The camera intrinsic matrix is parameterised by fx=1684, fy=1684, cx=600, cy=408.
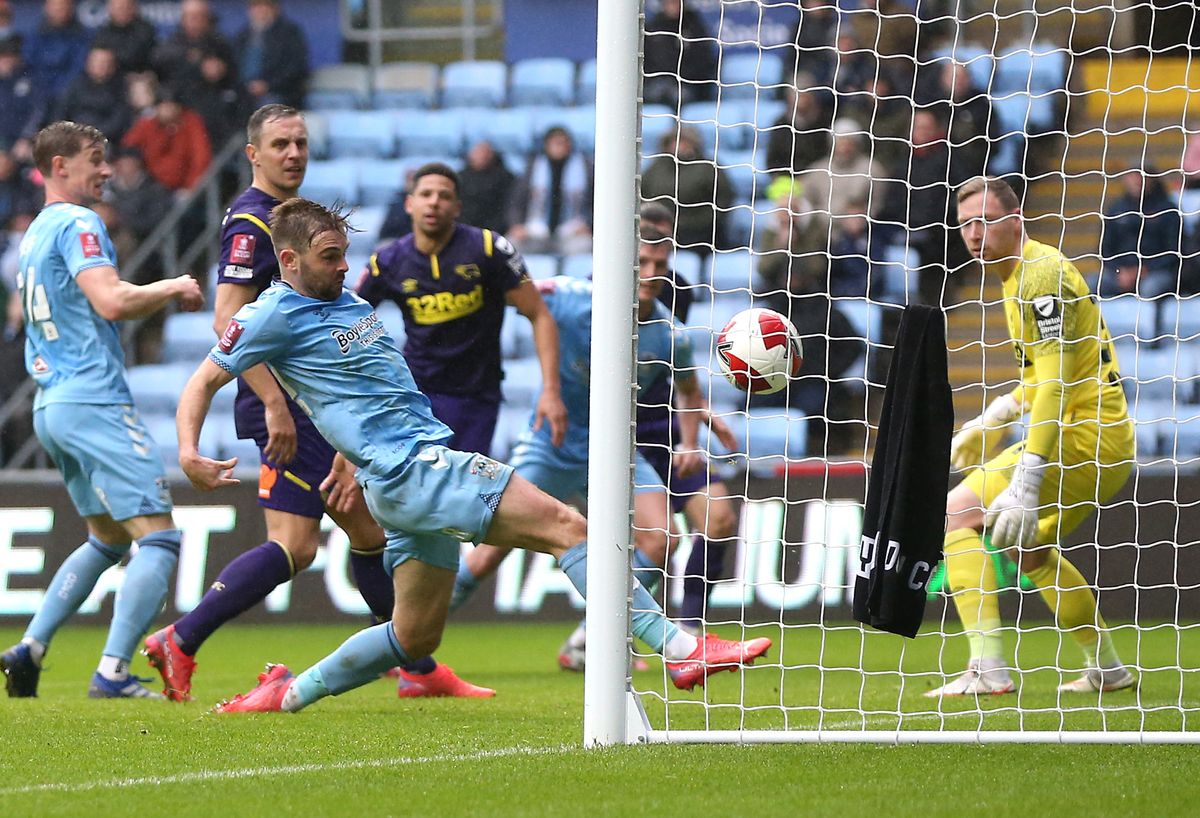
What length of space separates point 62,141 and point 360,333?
2.26 meters

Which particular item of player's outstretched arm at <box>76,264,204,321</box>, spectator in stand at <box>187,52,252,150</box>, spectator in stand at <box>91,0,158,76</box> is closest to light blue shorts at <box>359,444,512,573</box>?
player's outstretched arm at <box>76,264,204,321</box>

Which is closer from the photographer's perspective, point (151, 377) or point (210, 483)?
point (210, 483)

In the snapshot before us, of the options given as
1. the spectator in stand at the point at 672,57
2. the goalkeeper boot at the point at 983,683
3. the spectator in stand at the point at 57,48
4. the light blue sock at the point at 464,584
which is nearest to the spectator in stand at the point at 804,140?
the spectator in stand at the point at 672,57

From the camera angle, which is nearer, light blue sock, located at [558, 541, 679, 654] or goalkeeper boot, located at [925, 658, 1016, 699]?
light blue sock, located at [558, 541, 679, 654]

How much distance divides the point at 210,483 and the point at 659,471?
3671 millimetres

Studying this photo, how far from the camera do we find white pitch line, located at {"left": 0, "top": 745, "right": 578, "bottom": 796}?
4.02 meters

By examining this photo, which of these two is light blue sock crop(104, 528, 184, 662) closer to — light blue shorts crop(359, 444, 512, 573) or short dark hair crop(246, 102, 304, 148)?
short dark hair crop(246, 102, 304, 148)

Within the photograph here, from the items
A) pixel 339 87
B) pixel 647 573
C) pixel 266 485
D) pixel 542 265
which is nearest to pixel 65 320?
pixel 266 485

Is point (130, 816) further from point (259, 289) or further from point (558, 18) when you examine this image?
point (558, 18)

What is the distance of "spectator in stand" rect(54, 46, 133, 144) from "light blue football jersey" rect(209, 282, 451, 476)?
10.1 m

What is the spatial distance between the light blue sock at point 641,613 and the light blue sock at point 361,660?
0.69 meters

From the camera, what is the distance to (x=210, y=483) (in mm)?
4891

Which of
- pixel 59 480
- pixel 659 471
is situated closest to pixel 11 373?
pixel 59 480

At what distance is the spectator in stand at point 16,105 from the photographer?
588 inches
